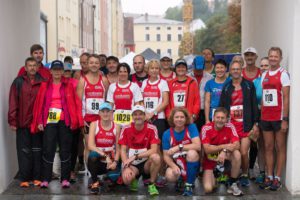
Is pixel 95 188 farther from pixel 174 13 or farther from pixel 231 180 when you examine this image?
pixel 174 13

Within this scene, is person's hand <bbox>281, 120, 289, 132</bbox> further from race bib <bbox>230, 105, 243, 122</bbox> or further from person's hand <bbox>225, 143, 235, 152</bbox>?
person's hand <bbox>225, 143, 235, 152</bbox>

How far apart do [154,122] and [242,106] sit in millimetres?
1377

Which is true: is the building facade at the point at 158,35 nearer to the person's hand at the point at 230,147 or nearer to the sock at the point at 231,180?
the sock at the point at 231,180

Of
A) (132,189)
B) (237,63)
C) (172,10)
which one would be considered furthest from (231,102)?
(172,10)

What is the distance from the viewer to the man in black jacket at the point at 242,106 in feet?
26.4

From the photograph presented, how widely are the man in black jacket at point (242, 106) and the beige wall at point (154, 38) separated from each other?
13259cm

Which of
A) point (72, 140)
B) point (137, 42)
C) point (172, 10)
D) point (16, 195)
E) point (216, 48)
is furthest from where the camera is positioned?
point (172, 10)

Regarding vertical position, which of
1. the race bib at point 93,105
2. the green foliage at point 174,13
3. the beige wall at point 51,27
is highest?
the green foliage at point 174,13

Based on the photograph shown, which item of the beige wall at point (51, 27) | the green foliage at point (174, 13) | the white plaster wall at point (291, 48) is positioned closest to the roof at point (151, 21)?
the green foliage at point (174, 13)

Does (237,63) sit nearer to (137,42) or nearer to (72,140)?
(72,140)

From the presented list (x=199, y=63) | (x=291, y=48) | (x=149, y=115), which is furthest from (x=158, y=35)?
(x=291, y=48)

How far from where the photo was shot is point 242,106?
809 centimetres

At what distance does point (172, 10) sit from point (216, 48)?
99.8 m

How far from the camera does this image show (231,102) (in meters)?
8.13
